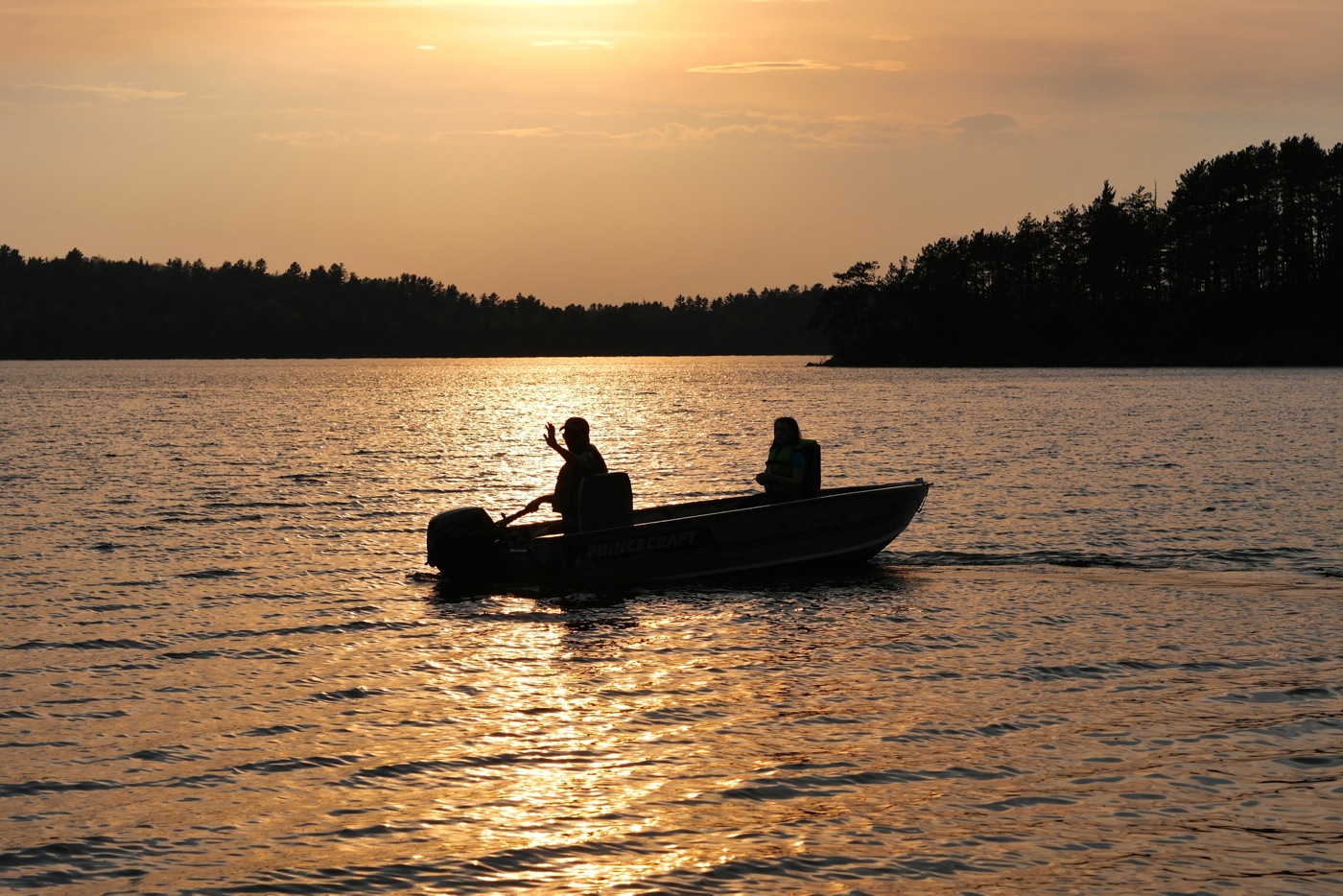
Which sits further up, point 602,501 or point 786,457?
point 786,457

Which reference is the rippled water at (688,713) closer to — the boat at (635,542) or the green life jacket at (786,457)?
the boat at (635,542)

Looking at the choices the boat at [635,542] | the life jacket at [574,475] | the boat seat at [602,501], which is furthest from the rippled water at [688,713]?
the life jacket at [574,475]

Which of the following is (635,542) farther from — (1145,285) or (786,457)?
(1145,285)

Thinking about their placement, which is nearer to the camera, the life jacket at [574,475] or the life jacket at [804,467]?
the life jacket at [574,475]

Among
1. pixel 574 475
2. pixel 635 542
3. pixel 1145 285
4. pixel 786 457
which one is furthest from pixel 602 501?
pixel 1145 285

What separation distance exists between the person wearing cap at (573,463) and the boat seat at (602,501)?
7.5 inches

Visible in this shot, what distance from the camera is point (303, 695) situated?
1366cm

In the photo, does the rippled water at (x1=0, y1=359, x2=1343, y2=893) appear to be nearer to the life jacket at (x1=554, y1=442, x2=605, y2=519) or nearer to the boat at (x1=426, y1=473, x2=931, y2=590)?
the boat at (x1=426, y1=473, x2=931, y2=590)

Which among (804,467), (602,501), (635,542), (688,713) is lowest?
(688,713)

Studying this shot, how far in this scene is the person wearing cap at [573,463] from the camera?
19.7m

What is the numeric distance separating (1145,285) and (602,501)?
473 ft

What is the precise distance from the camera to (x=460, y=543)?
65.2ft

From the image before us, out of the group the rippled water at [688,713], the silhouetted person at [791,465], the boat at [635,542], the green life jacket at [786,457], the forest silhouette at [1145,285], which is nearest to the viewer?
the rippled water at [688,713]

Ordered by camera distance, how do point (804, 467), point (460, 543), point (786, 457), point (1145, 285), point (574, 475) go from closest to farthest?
point (460, 543)
point (574, 475)
point (804, 467)
point (786, 457)
point (1145, 285)
